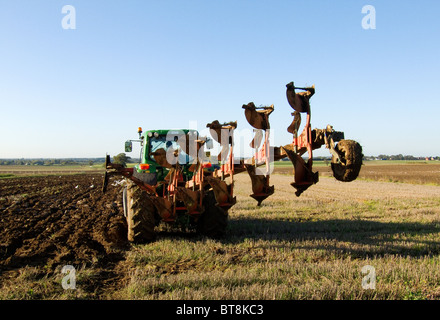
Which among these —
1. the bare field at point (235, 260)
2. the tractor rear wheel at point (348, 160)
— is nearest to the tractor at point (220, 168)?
the tractor rear wheel at point (348, 160)

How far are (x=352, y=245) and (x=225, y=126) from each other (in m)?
3.31

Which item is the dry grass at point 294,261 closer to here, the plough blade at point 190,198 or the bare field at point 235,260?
the bare field at point 235,260

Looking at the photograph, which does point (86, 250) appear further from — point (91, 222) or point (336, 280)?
point (336, 280)

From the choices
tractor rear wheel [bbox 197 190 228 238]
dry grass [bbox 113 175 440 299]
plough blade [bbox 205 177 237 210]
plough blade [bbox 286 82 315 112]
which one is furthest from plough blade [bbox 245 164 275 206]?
tractor rear wheel [bbox 197 190 228 238]

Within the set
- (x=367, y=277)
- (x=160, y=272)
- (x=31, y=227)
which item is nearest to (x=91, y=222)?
(x=31, y=227)

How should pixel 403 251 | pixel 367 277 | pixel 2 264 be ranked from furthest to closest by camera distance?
pixel 403 251, pixel 2 264, pixel 367 277

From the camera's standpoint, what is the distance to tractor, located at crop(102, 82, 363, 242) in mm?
4043

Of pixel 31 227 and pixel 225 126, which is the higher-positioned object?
pixel 225 126

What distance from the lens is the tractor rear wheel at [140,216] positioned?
6.02m

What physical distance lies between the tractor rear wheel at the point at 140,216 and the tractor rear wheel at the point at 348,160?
3.43 m

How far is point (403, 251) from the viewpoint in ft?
19.4

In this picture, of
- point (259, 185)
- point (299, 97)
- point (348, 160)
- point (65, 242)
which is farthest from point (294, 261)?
point (65, 242)
